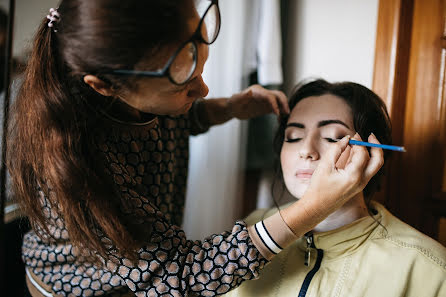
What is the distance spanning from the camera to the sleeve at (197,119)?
1396 millimetres

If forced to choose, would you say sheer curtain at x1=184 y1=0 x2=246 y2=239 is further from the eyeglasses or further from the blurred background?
the eyeglasses

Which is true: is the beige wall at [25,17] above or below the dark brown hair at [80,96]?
above

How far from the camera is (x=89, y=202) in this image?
848 millimetres

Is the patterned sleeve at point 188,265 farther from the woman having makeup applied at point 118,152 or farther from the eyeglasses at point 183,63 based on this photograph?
the eyeglasses at point 183,63

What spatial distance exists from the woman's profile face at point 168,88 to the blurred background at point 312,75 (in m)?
0.41

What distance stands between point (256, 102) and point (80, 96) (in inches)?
24.6

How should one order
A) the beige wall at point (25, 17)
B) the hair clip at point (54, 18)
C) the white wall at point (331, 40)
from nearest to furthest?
the hair clip at point (54, 18) < the white wall at point (331, 40) < the beige wall at point (25, 17)

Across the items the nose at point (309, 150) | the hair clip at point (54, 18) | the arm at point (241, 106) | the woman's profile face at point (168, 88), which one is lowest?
the nose at point (309, 150)

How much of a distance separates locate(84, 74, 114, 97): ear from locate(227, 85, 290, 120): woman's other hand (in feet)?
1.77

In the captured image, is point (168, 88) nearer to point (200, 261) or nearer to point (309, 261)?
point (200, 261)

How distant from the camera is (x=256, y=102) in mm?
1321

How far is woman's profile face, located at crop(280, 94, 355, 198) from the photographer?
102 cm

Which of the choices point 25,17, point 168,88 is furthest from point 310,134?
point 25,17

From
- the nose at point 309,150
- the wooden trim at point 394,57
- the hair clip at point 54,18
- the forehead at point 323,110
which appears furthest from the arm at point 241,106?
the hair clip at point 54,18
